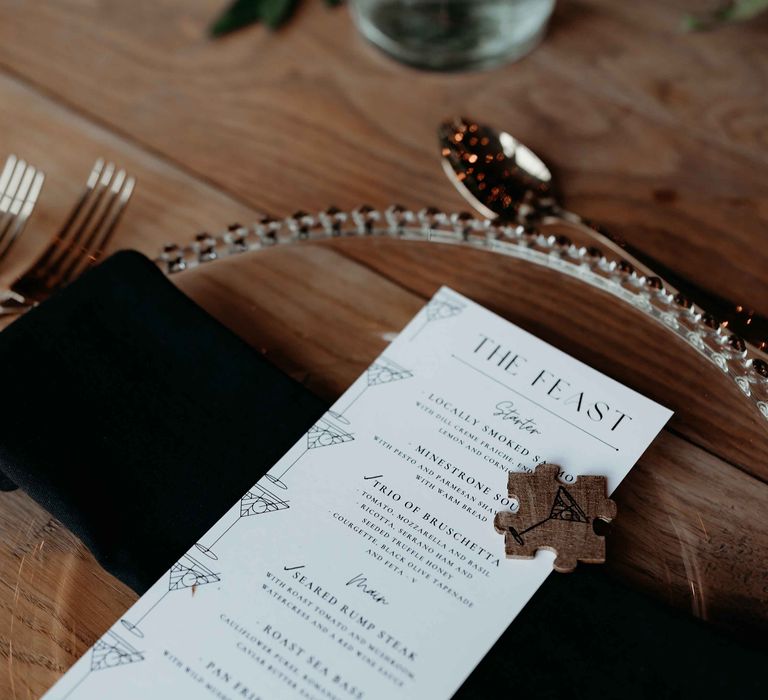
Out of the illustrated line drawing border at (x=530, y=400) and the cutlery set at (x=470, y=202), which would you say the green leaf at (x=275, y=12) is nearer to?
the cutlery set at (x=470, y=202)

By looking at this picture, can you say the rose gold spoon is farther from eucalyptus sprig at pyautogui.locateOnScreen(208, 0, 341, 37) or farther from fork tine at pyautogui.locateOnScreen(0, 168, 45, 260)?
fork tine at pyautogui.locateOnScreen(0, 168, 45, 260)

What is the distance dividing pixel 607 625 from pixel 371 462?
165mm

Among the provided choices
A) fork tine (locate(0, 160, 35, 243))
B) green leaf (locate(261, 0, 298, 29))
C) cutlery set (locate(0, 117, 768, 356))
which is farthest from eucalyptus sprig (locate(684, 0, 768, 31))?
fork tine (locate(0, 160, 35, 243))

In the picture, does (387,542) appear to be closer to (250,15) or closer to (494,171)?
(494,171)

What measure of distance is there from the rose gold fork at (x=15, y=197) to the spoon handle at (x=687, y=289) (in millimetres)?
438

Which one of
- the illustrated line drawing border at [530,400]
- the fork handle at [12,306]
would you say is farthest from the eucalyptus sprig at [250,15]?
the illustrated line drawing border at [530,400]

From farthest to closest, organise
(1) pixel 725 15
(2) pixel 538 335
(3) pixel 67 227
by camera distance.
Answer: (1) pixel 725 15
(3) pixel 67 227
(2) pixel 538 335

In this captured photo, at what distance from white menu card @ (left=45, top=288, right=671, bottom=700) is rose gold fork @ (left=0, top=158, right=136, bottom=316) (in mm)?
249

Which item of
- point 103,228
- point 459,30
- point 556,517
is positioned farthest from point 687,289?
point 103,228

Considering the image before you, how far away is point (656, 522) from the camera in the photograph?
52 centimetres

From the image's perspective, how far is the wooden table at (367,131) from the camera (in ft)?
2.17

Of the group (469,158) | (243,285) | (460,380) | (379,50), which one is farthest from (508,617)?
(379,50)

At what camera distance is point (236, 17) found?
0.89 metres

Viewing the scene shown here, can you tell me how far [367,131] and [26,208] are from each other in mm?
308
